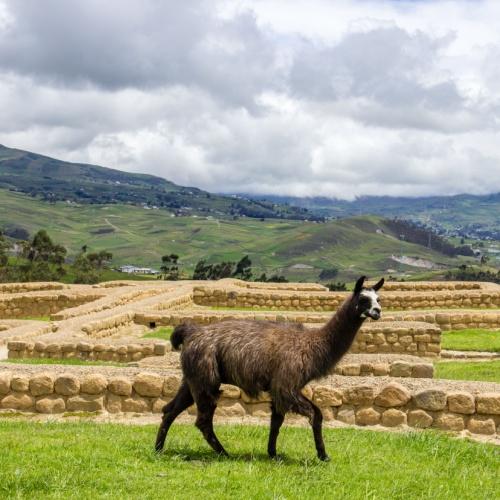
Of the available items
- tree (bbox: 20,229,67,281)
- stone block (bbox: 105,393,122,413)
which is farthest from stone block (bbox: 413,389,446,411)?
tree (bbox: 20,229,67,281)

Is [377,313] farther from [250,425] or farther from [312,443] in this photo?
[250,425]

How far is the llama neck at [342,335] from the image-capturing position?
331 inches

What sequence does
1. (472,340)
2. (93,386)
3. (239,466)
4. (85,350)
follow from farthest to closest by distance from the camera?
(472,340), (85,350), (93,386), (239,466)

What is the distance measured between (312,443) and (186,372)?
2.20 meters

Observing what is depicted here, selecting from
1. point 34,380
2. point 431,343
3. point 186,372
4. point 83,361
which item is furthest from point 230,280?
point 186,372

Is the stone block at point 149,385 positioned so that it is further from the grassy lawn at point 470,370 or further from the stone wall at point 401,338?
the stone wall at point 401,338

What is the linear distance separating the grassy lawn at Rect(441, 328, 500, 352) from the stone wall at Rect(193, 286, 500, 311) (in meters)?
6.46

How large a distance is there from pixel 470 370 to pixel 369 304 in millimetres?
10346

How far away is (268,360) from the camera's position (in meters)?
8.20

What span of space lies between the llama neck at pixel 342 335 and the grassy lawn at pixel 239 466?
4.09 feet

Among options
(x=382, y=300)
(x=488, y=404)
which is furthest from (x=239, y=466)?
(x=382, y=300)

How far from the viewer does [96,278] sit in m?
91.7

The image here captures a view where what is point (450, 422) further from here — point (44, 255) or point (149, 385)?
point (44, 255)

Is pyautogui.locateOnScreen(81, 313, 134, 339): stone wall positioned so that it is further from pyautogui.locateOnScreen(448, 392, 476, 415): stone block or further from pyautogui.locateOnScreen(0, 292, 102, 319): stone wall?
pyautogui.locateOnScreen(448, 392, 476, 415): stone block
